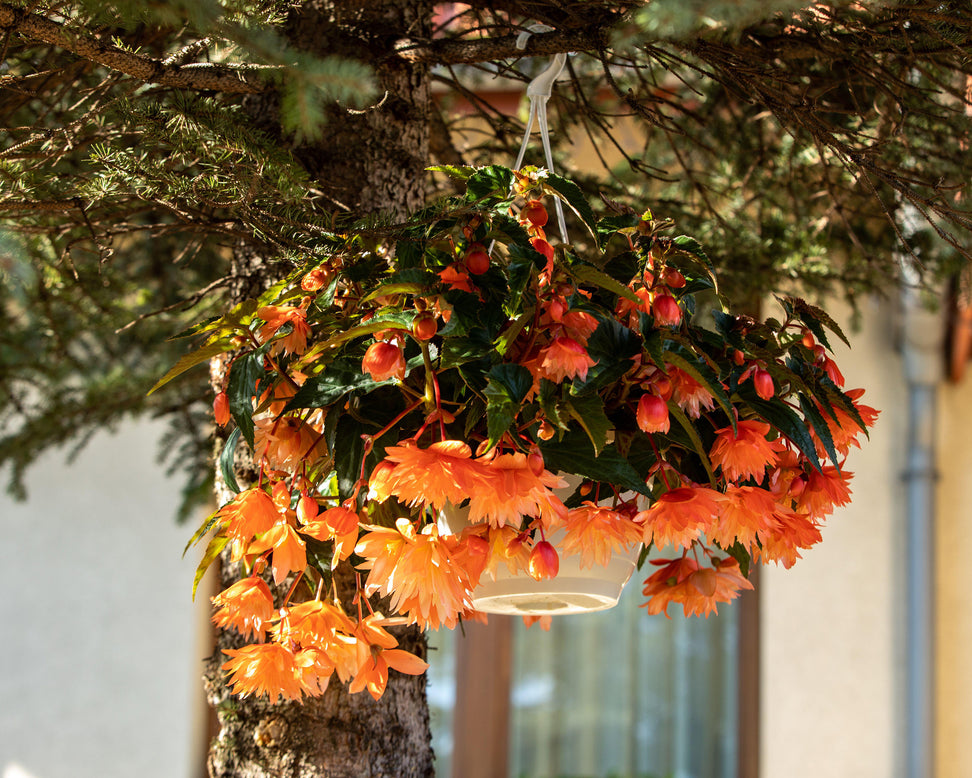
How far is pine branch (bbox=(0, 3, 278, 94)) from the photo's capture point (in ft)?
2.33

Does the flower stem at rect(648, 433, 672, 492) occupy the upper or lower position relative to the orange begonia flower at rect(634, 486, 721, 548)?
upper

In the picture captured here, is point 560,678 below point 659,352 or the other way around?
below

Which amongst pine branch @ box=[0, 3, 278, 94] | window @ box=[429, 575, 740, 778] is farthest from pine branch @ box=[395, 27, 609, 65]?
window @ box=[429, 575, 740, 778]

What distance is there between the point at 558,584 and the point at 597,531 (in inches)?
5.1

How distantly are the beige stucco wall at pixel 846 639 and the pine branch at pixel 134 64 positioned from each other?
236 centimetres

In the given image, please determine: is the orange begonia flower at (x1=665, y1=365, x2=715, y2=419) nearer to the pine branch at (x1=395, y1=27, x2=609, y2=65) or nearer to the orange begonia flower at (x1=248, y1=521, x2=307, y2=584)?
the orange begonia flower at (x1=248, y1=521, x2=307, y2=584)

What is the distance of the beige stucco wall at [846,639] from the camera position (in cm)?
292

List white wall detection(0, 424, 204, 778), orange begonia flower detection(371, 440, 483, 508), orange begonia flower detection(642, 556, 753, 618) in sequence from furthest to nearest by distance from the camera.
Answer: white wall detection(0, 424, 204, 778) < orange begonia flower detection(642, 556, 753, 618) < orange begonia flower detection(371, 440, 483, 508)

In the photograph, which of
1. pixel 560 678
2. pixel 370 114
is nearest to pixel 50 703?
pixel 560 678

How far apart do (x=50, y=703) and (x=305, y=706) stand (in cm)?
268

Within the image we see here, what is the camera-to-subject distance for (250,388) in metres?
0.72

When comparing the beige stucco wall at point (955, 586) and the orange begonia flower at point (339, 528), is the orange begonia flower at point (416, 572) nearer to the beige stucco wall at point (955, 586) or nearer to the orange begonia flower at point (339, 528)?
the orange begonia flower at point (339, 528)

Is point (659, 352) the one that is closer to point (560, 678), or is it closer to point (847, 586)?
point (847, 586)

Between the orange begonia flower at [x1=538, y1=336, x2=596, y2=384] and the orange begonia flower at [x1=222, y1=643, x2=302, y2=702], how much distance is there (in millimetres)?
275
